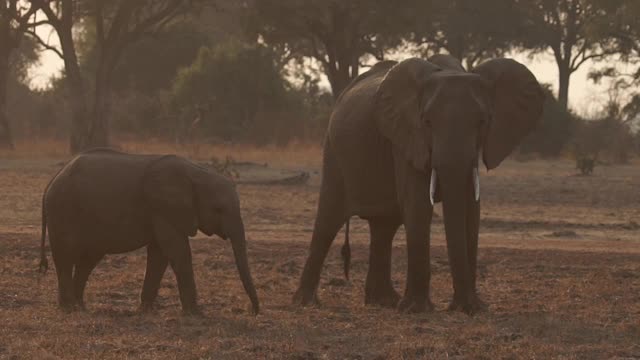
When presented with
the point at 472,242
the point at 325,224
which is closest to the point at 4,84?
the point at 325,224

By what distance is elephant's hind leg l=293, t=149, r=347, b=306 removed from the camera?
34.3 feet

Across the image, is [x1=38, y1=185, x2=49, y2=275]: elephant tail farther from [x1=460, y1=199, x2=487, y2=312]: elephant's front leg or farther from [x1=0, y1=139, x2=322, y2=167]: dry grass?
[x1=0, y1=139, x2=322, y2=167]: dry grass

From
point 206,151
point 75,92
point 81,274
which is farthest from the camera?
point 75,92

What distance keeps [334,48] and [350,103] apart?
24.4m

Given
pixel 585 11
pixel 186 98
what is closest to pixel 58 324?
pixel 186 98

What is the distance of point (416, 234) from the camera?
9281 mm

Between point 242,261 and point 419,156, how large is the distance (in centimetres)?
133

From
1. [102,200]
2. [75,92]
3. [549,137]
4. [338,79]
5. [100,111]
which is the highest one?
[338,79]

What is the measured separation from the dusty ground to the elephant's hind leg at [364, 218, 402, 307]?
0.19 meters

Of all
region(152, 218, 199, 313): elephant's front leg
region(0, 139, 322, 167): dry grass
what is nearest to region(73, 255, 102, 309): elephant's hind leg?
region(152, 218, 199, 313): elephant's front leg

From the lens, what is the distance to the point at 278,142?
37.2 meters

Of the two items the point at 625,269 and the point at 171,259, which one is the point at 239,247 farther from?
the point at 625,269

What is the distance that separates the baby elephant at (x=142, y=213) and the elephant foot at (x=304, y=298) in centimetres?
105

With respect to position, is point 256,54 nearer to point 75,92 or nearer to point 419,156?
point 75,92
